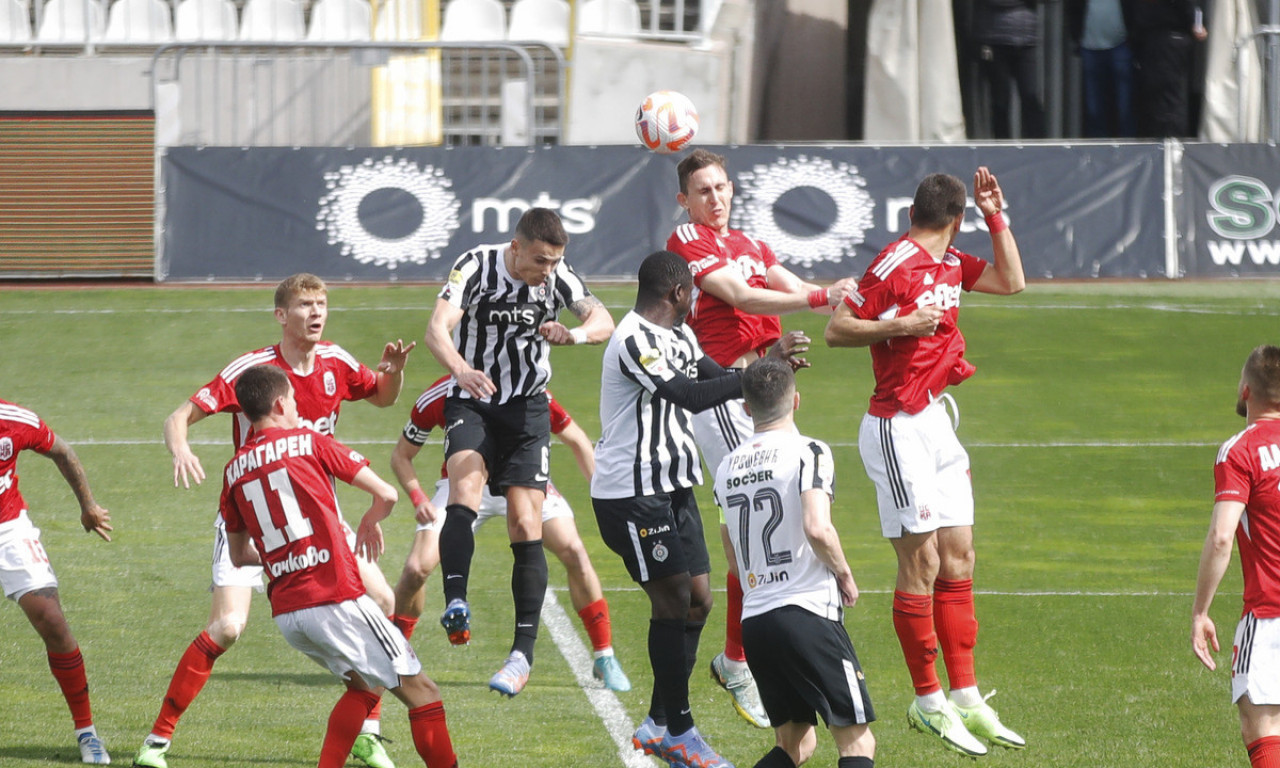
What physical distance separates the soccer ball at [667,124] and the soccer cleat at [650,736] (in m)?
4.27

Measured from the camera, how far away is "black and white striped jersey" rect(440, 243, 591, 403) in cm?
868

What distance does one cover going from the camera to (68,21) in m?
24.1

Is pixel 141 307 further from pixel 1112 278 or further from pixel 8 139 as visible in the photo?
pixel 1112 278

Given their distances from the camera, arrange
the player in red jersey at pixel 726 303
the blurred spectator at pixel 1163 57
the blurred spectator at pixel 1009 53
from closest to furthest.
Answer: the player in red jersey at pixel 726 303 < the blurred spectator at pixel 1163 57 < the blurred spectator at pixel 1009 53

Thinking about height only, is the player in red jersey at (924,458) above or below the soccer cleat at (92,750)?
above

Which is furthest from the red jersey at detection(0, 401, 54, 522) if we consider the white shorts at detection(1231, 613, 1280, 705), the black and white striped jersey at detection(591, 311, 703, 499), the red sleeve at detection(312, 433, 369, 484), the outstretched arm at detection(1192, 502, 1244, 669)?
the white shorts at detection(1231, 613, 1280, 705)

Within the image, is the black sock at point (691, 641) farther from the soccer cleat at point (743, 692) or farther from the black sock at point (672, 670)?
the soccer cleat at point (743, 692)

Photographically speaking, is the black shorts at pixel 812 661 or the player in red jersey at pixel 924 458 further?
the player in red jersey at pixel 924 458

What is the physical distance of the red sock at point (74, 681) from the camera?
730 centimetres

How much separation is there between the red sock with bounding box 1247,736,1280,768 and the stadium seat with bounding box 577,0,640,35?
1753cm

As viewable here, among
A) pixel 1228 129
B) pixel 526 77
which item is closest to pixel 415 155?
pixel 526 77

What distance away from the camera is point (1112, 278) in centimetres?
1938

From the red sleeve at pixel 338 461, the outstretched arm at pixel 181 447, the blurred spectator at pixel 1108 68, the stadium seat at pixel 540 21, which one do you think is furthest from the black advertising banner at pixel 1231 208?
the red sleeve at pixel 338 461

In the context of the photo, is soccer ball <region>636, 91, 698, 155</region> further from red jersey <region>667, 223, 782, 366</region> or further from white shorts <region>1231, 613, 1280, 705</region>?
white shorts <region>1231, 613, 1280, 705</region>
